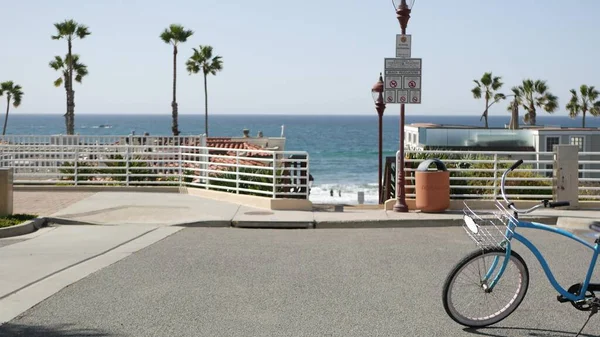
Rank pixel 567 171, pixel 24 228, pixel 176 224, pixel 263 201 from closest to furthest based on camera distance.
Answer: pixel 24 228, pixel 176 224, pixel 567 171, pixel 263 201

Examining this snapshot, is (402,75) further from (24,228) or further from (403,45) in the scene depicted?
(24,228)

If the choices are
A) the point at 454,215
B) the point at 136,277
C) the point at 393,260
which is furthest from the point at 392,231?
the point at 136,277

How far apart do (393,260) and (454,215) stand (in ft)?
16.2

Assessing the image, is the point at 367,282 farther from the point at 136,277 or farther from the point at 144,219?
the point at 144,219

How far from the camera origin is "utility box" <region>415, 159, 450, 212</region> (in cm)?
1554

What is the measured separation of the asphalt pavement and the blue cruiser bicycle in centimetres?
18

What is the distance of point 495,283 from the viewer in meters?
7.04

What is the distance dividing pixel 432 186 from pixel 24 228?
739cm

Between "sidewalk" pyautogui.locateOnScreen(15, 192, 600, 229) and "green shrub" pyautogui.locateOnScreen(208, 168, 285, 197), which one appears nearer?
"sidewalk" pyautogui.locateOnScreen(15, 192, 600, 229)

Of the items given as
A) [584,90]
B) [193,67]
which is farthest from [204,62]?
[584,90]

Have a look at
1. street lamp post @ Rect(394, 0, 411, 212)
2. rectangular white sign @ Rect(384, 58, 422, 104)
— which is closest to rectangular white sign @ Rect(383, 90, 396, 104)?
rectangular white sign @ Rect(384, 58, 422, 104)

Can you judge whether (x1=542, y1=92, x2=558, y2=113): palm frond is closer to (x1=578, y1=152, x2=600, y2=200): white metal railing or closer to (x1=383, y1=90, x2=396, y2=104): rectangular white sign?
(x1=578, y1=152, x2=600, y2=200): white metal railing

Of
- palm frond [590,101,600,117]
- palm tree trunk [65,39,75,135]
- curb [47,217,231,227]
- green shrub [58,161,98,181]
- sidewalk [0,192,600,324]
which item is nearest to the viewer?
sidewalk [0,192,600,324]

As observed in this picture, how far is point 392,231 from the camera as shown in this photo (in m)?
13.8
